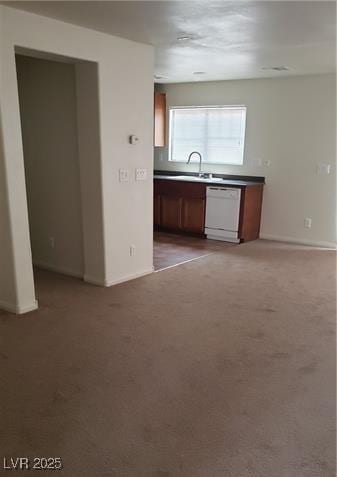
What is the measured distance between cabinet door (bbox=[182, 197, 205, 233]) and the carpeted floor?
7.65ft

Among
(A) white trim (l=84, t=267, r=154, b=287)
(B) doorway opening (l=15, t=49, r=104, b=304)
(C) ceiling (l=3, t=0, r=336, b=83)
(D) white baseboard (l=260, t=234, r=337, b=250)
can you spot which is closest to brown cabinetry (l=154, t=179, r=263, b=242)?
(D) white baseboard (l=260, t=234, r=337, b=250)

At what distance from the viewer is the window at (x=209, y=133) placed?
22.2ft

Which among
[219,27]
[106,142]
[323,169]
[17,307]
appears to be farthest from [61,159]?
[323,169]

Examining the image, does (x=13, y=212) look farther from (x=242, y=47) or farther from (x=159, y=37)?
(x=242, y=47)

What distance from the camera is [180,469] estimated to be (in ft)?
6.33

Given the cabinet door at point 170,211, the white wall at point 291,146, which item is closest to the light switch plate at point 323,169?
the white wall at point 291,146

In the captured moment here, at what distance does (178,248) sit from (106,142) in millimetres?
2372

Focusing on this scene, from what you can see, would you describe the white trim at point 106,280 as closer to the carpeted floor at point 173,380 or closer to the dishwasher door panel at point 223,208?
the carpeted floor at point 173,380

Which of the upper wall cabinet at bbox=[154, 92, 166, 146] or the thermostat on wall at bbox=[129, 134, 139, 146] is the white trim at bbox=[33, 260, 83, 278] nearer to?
the thermostat on wall at bbox=[129, 134, 139, 146]

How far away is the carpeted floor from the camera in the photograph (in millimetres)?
2027

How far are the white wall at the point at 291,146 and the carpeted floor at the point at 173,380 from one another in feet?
6.89

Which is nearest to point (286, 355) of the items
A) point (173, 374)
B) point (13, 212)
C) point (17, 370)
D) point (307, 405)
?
point (307, 405)

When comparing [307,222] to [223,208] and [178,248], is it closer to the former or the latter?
[223,208]

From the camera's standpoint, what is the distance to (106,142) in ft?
13.1
